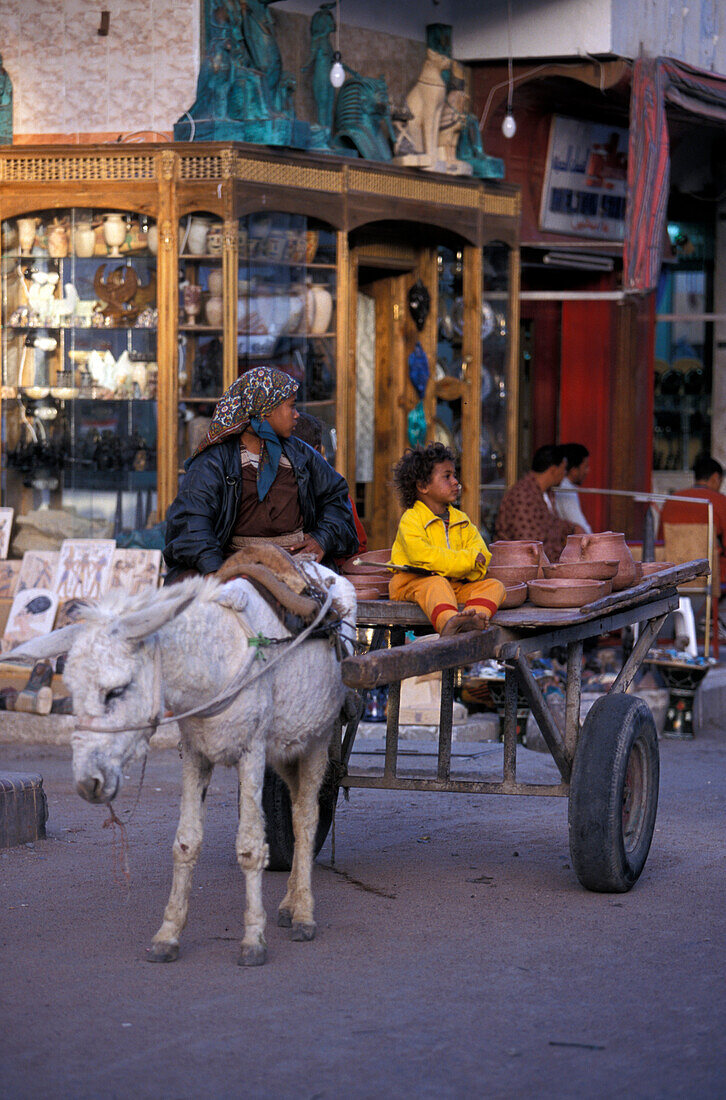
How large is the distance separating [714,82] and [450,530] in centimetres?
739

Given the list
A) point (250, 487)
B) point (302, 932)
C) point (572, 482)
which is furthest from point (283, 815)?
point (572, 482)

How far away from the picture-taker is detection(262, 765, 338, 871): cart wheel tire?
5.65m

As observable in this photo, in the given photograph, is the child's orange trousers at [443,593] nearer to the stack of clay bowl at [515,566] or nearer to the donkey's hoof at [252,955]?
the stack of clay bowl at [515,566]

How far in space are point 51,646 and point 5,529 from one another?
5590 millimetres

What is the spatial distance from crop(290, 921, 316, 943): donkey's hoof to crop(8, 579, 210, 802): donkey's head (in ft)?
3.22

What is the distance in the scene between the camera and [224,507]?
17.1 ft

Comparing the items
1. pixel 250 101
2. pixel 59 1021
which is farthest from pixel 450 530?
pixel 250 101

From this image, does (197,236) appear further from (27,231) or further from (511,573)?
(511,573)

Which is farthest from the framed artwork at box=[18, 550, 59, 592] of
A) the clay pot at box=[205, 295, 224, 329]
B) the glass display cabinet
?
the clay pot at box=[205, 295, 224, 329]

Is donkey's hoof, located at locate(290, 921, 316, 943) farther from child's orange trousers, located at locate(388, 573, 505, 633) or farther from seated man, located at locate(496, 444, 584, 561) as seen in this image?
seated man, located at locate(496, 444, 584, 561)

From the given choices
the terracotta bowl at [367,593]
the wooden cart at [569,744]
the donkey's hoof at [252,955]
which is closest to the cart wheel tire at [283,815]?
the wooden cart at [569,744]

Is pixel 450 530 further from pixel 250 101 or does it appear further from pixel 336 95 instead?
pixel 336 95

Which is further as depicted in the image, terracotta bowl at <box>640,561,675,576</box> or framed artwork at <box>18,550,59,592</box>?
framed artwork at <box>18,550,59,592</box>

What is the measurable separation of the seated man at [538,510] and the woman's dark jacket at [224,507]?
4017 mm
